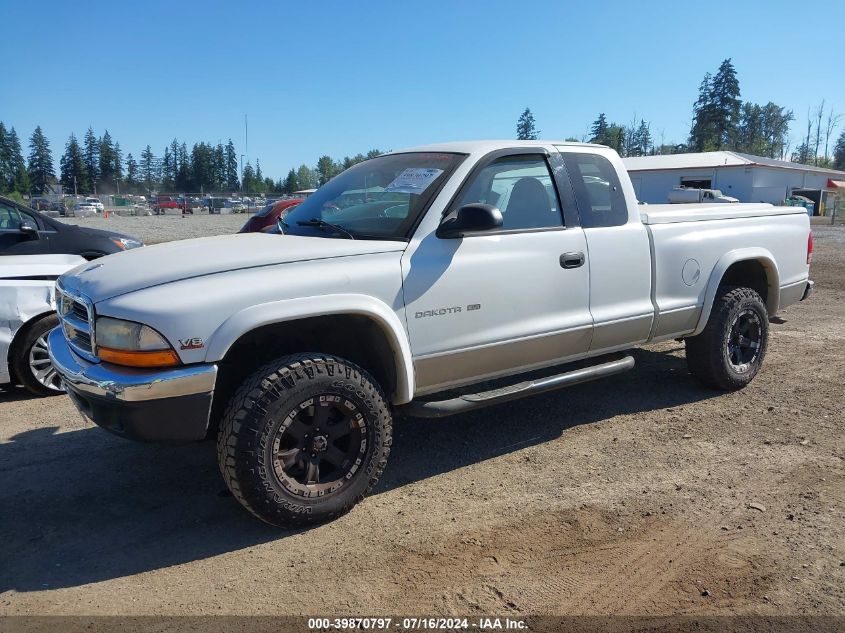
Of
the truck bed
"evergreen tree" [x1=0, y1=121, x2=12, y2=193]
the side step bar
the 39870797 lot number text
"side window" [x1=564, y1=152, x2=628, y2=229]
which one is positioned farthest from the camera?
"evergreen tree" [x1=0, y1=121, x2=12, y2=193]

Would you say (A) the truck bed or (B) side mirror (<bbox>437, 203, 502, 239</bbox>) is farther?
(A) the truck bed

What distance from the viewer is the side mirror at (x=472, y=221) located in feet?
12.6

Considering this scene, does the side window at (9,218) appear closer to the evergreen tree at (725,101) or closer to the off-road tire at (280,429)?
the off-road tire at (280,429)

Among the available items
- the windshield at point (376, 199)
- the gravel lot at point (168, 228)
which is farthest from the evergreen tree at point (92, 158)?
the windshield at point (376, 199)

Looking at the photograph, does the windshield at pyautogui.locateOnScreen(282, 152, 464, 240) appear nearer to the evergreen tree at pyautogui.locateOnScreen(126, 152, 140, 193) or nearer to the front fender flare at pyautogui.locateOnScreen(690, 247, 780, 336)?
the front fender flare at pyautogui.locateOnScreen(690, 247, 780, 336)

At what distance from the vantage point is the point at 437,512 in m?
3.80

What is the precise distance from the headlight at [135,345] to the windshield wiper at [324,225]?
1.30 metres

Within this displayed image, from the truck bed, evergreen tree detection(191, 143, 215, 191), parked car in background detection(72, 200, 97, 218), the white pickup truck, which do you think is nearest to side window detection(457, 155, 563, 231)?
the white pickup truck

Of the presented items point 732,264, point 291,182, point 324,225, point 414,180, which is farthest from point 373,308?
point 291,182

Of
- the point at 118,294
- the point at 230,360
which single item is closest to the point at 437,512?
the point at 230,360

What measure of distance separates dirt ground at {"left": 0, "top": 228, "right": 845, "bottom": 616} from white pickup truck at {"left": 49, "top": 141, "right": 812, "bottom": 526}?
0.38 metres

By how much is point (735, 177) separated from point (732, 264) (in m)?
52.9

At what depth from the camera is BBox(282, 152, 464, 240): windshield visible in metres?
4.08

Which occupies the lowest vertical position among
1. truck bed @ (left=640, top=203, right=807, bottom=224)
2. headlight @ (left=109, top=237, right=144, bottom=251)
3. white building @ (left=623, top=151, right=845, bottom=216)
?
headlight @ (left=109, top=237, right=144, bottom=251)
